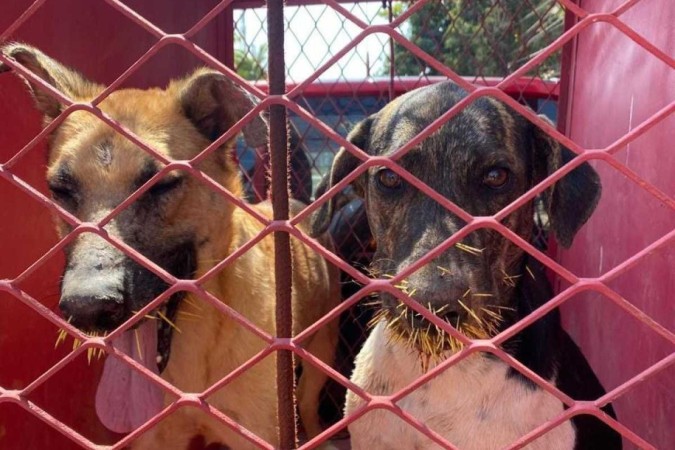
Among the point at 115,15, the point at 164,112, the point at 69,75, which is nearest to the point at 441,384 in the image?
the point at 164,112

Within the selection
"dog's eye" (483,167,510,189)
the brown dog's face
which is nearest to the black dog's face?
"dog's eye" (483,167,510,189)

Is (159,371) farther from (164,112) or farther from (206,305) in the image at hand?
(164,112)

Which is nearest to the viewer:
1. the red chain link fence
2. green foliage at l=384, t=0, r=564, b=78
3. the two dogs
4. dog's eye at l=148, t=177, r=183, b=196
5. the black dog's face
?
the red chain link fence

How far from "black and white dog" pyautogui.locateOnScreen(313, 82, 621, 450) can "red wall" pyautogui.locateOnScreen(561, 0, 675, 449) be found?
0.31 metres

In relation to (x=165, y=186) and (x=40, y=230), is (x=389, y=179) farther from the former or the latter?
(x=40, y=230)

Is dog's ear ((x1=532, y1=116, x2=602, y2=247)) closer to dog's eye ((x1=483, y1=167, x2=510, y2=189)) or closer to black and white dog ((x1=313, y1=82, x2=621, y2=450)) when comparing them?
black and white dog ((x1=313, y1=82, x2=621, y2=450))

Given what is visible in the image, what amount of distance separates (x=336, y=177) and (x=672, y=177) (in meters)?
1.25

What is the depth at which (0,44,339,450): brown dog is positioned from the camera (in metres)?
2.69

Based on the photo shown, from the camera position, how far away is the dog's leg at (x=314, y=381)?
163 inches

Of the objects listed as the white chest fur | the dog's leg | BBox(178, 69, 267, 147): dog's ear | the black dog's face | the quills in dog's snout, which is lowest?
the dog's leg

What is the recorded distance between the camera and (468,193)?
246 cm

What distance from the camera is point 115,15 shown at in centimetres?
376

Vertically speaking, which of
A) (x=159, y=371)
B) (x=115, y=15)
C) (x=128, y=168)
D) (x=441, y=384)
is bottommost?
(x=441, y=384)

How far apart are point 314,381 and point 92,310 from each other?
213cm
